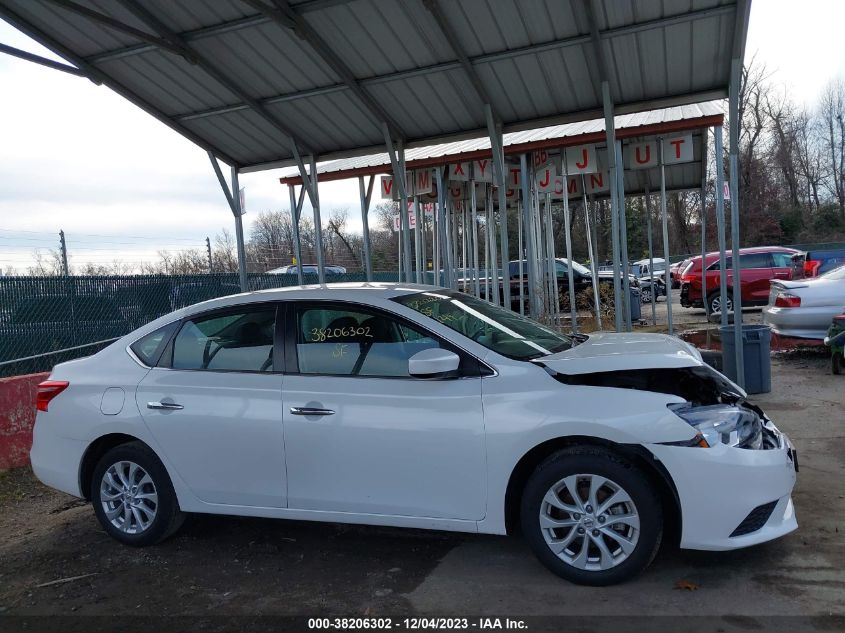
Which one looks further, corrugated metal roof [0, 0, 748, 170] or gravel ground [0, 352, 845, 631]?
corrugated metal roof [0, 0, 748, 170]

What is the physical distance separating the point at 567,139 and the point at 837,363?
205 inches

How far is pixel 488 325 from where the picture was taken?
4719 millimetres

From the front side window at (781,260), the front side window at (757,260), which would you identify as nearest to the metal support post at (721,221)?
the front side window at (757,260)

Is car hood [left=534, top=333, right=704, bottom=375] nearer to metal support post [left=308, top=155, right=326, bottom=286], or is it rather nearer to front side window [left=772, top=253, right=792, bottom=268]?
metal support post [left=308, top=155, right=326, bottom=286]

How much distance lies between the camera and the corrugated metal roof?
7.01 m

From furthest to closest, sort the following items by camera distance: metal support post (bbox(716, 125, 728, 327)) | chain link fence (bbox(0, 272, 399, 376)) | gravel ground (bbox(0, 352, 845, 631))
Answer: metal support post (bbox(716, 125, 728, 327))
chain link fence (bbox(0, 272, 399, 376))
gravel ground (bbox(0, 352, 845, 631))

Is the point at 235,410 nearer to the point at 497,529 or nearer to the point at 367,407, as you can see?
the point at 367,407

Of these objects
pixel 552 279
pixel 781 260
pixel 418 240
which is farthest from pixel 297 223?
pixel 781 260

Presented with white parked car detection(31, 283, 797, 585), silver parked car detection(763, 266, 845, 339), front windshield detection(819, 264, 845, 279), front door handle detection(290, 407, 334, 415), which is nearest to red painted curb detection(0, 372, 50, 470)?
white parked car detection(31, 283, 797, 585)

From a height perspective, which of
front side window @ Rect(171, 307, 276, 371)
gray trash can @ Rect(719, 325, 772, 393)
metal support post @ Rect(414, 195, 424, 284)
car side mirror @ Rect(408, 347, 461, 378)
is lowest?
gray trash can @ Rect(719, 325, 772, 393)

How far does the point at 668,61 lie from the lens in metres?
7.62

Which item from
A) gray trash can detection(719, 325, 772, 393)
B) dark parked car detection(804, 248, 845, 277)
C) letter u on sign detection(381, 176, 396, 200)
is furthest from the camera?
dark parked car detection(804, 248, 845, 277)

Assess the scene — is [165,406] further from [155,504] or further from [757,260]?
[757,260]

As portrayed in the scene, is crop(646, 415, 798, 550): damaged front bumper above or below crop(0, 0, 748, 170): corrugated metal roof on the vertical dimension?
below
